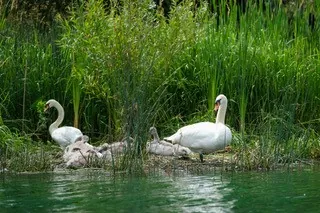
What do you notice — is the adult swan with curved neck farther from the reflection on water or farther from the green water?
the reflection on water

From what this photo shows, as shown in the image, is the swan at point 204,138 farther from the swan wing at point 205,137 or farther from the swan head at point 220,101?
the swan head at point 220,101

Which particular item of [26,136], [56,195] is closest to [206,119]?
[26,136]

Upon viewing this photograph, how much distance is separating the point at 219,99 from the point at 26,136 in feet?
9.35

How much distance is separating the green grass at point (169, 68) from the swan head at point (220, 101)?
1.81ft

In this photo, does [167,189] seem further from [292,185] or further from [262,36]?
[262,36]

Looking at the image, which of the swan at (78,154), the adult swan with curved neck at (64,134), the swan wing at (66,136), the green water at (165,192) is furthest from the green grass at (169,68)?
the green water at (165,192)

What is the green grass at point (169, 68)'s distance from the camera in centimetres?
1377

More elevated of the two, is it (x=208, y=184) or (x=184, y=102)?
(x=184, y=102)

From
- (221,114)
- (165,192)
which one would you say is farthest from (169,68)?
(165,192)

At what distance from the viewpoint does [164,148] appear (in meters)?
13.2

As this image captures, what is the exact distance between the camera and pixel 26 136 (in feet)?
44.0

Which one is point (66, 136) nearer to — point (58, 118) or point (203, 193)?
point (58, 118)

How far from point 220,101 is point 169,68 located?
1.39 m

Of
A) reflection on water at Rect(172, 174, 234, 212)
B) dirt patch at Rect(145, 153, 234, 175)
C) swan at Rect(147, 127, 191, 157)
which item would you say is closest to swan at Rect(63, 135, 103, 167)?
dirt patch at Rect(145, 153, 234, 175)
